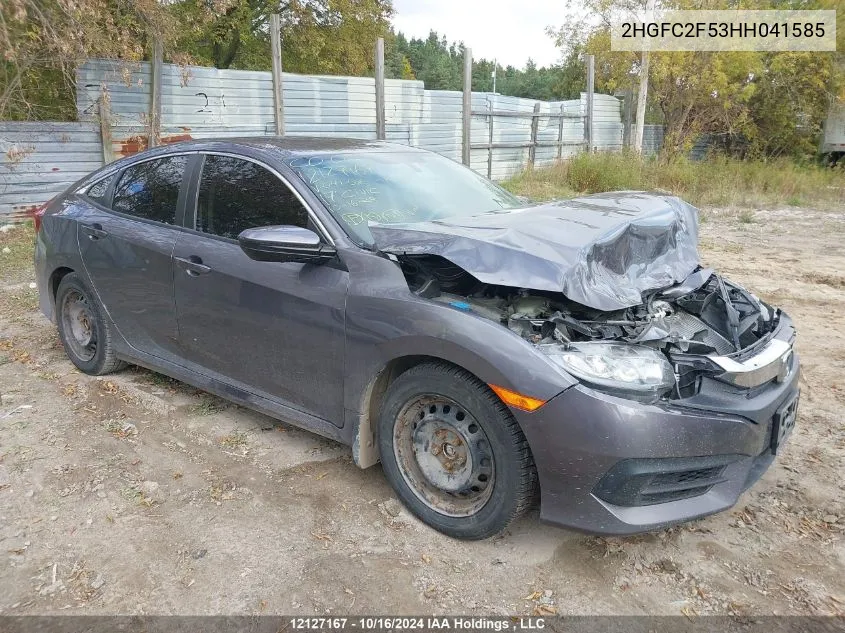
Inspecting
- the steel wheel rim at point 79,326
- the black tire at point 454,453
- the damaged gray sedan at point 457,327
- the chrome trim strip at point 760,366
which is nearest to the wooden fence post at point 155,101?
the steel wheel rim at point 79,326

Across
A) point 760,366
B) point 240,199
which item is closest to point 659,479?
point 760,366

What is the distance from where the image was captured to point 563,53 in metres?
25.7

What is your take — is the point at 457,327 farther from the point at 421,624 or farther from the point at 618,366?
the point at 421,624

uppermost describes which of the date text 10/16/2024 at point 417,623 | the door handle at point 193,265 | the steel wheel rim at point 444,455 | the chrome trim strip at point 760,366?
the door handle at point 193,265

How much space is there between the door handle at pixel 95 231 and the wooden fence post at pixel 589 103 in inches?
582

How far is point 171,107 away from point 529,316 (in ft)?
29.8

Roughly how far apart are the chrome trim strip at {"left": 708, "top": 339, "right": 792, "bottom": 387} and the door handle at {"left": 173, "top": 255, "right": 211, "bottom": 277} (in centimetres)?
257

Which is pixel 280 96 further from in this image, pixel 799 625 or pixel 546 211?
pixel 799 625

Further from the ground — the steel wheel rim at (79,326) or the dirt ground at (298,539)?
the steel wheel rim at (79,326)

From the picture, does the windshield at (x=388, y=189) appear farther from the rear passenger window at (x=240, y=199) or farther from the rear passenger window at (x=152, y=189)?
the rear passenger window at (x=152, y=189)

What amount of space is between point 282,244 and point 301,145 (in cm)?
102

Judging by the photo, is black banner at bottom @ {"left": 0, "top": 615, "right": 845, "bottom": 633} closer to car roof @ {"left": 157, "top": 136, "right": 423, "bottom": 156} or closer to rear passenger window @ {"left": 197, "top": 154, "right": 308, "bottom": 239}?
rear passenger window @ {"left": 197, "top": 154, "right": 308, "bottom": 239}

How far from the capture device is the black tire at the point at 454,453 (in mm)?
2641

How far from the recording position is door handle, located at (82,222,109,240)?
4265 mm
